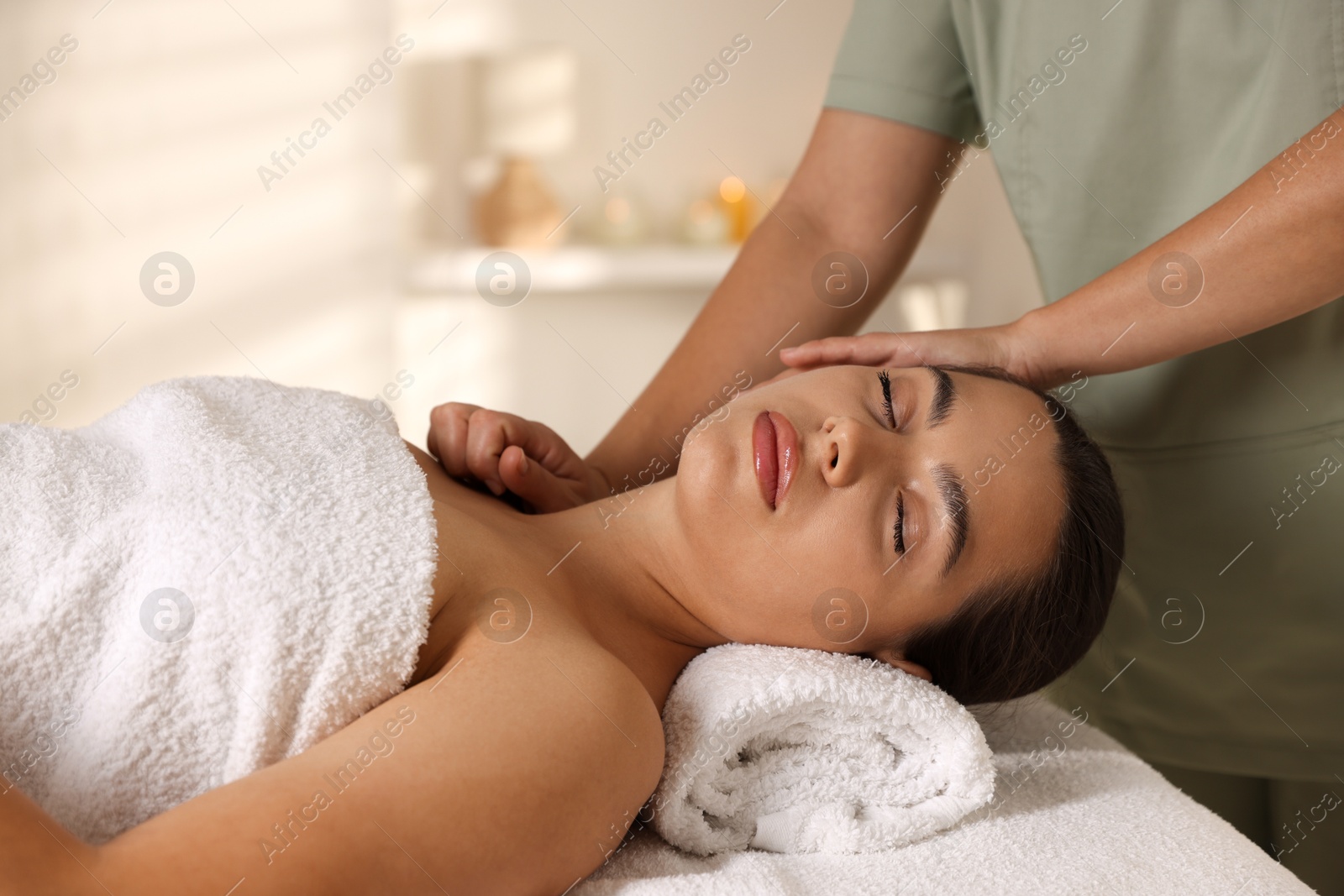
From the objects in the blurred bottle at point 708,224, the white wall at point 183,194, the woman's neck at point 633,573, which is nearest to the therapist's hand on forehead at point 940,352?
the woman's neck at point 633,573

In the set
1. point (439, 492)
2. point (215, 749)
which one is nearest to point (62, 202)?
point (439, 492)

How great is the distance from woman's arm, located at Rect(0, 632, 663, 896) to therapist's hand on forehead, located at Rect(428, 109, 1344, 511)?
42 centimetres

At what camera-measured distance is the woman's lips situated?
3.29 ft

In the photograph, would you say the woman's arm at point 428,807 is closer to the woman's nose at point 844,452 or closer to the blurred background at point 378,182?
the woman's nose at point 844,452

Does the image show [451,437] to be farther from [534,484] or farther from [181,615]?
[181,615]

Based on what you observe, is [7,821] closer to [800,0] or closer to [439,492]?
[439,492]

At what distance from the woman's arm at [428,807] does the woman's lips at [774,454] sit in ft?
0.86

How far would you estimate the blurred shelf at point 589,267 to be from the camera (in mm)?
2908

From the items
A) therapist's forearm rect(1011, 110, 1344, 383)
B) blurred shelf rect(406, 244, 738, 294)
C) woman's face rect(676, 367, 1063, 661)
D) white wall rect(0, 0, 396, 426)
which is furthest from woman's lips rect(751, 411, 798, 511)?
white wall rect(0, 0, 396, 426)

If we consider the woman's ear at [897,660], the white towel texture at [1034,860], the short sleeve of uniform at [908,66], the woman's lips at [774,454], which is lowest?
the white towel texture at [1034,860]

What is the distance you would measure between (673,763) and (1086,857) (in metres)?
0.37

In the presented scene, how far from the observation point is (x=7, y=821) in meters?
0.61

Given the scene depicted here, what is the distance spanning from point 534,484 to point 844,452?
1.33 ft

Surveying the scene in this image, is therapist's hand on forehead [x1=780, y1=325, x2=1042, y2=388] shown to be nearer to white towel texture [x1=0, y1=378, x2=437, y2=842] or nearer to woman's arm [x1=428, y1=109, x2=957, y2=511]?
woman's arm [x1=428, y1=109, x2=957, y2=511]
